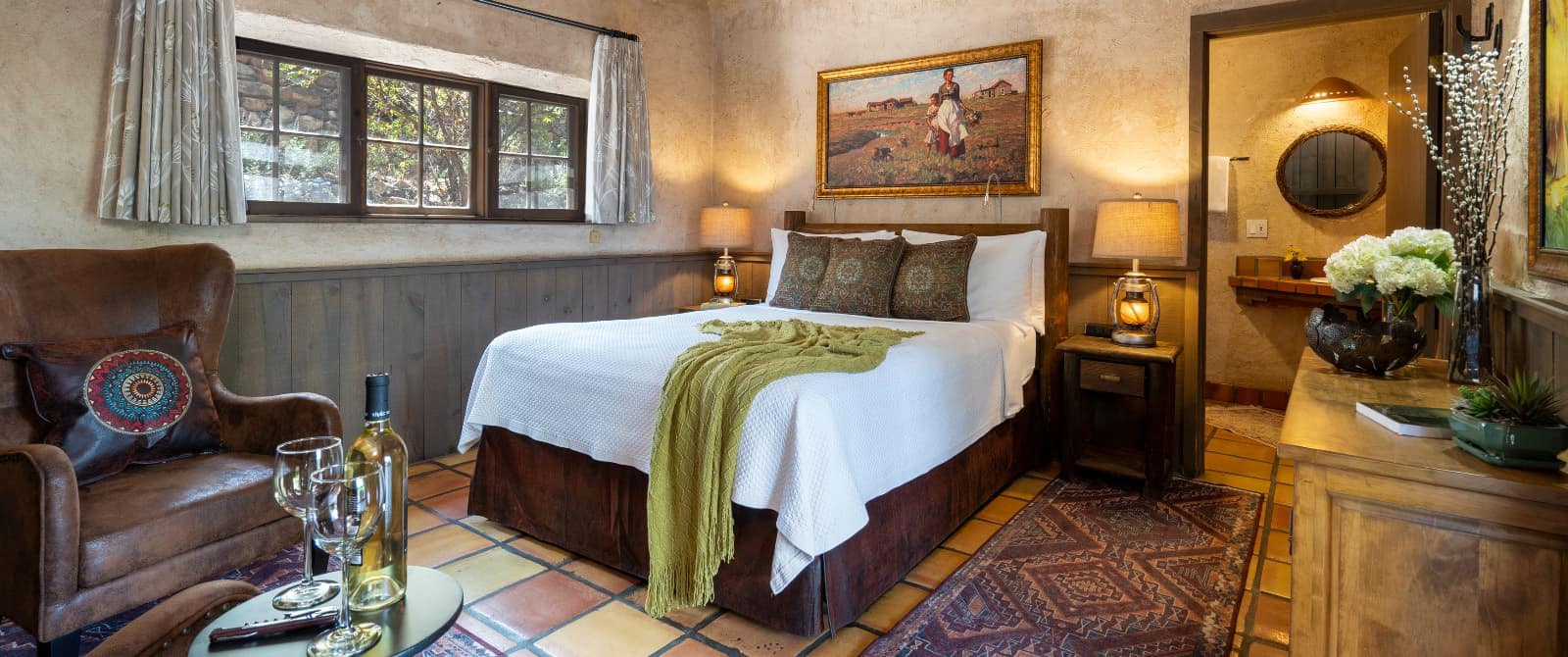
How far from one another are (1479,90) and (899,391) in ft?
5.72

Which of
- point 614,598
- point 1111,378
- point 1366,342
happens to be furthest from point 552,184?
point 1366,342

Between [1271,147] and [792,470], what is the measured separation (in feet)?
14.6

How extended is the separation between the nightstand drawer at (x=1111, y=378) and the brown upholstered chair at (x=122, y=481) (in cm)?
279

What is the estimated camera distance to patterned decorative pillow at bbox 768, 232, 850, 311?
152 inches

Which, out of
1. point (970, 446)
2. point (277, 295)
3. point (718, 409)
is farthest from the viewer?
point (277, 295)

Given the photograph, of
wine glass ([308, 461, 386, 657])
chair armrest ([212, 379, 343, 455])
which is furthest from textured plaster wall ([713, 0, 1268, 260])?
wine glass ([308, 461, 386, 657])

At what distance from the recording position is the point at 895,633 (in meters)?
2.16

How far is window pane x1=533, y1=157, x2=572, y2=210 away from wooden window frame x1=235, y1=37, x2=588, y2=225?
0.12 feet

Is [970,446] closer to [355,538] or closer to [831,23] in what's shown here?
[355,538]

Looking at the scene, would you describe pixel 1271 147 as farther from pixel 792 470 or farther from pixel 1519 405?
pixel 792 470

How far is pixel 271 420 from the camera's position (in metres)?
2.46

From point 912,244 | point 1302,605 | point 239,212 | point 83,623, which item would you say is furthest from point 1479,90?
point 239,212

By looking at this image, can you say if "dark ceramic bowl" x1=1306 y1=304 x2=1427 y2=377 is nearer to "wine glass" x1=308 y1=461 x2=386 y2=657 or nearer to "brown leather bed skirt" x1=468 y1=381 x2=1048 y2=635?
"brown leather bed skirt" x1=468 y1=381 x2=1048 y2=635

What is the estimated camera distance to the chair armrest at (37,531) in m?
1.79
